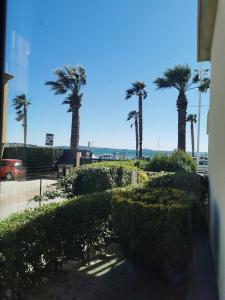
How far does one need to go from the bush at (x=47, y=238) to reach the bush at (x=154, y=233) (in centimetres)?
50

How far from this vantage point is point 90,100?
7145mm

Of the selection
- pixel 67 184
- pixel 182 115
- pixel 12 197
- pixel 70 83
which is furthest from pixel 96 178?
pixel 182 115

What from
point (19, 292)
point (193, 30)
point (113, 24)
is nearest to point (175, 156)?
point (193, 30)

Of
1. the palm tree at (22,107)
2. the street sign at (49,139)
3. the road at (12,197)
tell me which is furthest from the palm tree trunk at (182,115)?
the palm tree at (22,107)

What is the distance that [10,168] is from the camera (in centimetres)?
270

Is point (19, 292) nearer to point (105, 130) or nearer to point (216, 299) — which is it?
point (216, 299)

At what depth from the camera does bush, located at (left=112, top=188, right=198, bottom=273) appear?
4.26 metres

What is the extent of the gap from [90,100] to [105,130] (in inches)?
30.4

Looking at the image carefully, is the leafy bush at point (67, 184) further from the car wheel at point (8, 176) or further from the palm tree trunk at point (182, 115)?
the palm tree trunk at point (182, 115)

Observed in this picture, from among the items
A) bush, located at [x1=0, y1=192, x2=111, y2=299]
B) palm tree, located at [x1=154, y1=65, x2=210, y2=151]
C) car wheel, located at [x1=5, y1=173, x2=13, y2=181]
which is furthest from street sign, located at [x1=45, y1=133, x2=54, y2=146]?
palm tree, located at [x1=154, y1=65, x2=210, y2=151]

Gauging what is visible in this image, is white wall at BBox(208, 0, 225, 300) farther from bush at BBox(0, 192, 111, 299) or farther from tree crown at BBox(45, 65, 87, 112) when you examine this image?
tree crown at BBox(45, 65, 87, 112)

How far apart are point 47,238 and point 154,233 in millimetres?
1047

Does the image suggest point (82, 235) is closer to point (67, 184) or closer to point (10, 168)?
point (10, 168)

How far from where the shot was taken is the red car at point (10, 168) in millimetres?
2438
